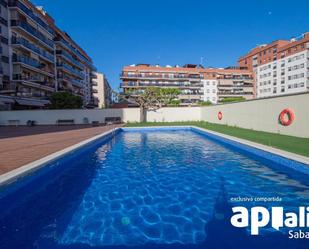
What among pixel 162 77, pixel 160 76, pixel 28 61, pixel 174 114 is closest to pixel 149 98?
pixel 174 114

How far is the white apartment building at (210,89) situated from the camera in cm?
8011

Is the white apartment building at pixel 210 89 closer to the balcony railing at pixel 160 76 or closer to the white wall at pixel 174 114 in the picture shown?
the balcony railing at pixel 160 76

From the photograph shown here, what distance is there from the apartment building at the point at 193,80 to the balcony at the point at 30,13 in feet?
71.4

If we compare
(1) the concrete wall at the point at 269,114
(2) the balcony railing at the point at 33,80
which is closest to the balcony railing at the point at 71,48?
(2) the balcony railing at the point at 33,80

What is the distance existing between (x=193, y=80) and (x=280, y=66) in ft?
91.1

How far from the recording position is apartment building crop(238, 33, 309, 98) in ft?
190

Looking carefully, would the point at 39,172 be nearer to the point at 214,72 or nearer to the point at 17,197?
the point at 17,197

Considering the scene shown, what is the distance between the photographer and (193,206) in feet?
14.7

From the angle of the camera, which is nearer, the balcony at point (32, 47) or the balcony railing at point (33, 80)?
the balcony railing at point (33, 80)

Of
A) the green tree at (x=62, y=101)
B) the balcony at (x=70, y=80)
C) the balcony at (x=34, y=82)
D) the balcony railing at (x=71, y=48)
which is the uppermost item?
the balcony railing at (x=71, y=48)

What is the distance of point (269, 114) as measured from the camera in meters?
13.1

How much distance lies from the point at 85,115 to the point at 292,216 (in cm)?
2649

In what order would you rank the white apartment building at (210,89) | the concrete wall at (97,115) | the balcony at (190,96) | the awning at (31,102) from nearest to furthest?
the concrete wall at (97,115)
the awning at (31,102)
the balcony at (190,96)
the white apartment building at (210,89)

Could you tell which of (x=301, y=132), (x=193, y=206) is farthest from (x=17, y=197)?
(x=301, y=132)
